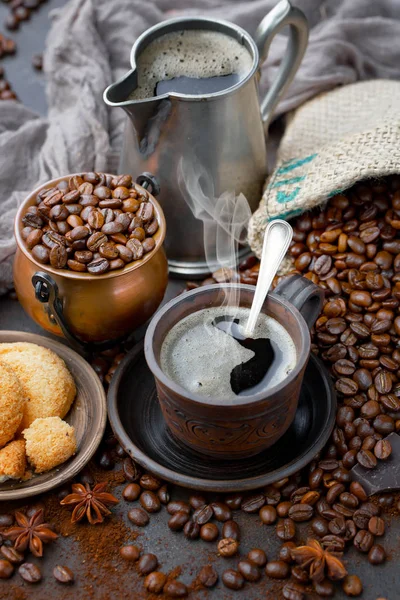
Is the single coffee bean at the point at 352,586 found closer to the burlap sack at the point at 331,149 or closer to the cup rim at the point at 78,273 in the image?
the cup rim at the point at 78,273

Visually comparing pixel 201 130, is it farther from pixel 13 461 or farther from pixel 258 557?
pixel 258 557

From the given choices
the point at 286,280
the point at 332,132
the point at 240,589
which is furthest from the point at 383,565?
the point at 332,132

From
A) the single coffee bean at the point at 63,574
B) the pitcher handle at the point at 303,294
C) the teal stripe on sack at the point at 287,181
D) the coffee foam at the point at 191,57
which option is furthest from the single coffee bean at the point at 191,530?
the coffee foam at the point at 191,57

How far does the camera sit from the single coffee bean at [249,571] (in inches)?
50.8

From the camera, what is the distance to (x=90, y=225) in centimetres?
155

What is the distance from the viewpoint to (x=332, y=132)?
6.84 ft

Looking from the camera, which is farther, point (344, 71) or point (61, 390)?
point (344, 71)

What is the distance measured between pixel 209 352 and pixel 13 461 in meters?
0.46

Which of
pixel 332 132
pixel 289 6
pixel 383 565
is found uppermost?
pixel 289 6

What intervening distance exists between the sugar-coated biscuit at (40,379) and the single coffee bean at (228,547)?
1.52 feet

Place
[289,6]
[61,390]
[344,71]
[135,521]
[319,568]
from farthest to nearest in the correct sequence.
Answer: [344,71] < [289,6] < [61,390] < [135,521] < [319,568]

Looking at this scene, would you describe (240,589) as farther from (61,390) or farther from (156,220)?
(156,220)

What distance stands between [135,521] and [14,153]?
4.12 feet

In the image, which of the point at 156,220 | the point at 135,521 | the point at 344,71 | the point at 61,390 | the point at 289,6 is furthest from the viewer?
the point at 344,71
